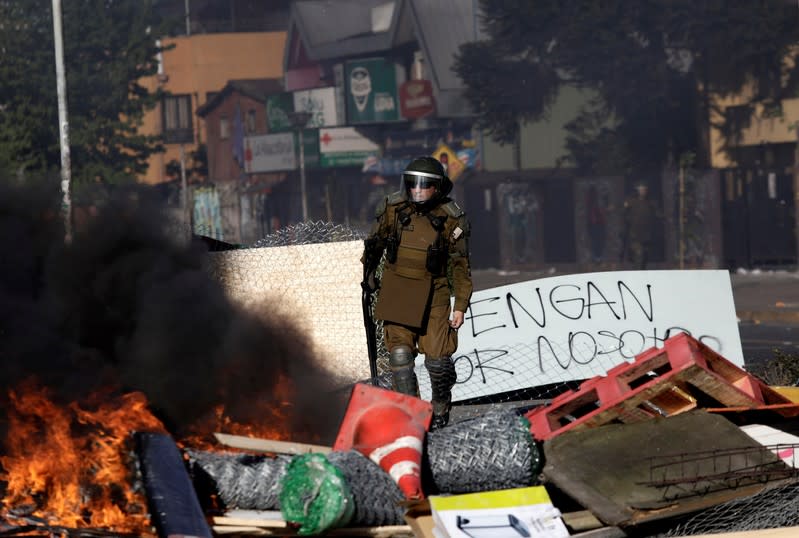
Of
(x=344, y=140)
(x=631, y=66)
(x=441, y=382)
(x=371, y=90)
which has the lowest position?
(x=441, y=382)

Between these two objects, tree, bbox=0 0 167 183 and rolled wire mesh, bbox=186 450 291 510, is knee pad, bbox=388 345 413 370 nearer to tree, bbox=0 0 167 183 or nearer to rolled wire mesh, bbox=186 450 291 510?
rolled wire mesh, bbox=186 450 291 510

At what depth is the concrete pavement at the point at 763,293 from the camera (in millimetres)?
17750

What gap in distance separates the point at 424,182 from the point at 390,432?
5.05ft

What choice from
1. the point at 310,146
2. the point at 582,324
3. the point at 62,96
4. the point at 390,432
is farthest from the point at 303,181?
the point at 390,432

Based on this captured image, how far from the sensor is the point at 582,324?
386 inches

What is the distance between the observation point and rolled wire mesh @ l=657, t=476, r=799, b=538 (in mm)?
5891

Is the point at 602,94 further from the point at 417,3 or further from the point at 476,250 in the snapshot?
the point at 417,3

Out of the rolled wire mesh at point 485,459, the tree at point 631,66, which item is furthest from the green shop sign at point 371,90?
the rolled wire mesh at point 485,459

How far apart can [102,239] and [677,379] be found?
3610 millimetres

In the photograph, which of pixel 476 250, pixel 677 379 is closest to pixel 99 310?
pixel 677 379

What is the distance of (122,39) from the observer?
1462 inches

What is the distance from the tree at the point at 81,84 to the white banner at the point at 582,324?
19.5 metres

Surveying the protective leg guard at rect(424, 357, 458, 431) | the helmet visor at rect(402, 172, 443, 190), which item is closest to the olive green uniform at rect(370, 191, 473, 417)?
the protective leg guard at rect(424, 357, 458, 431)

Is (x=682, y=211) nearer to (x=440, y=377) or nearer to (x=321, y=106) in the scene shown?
(x=321, y=106)
